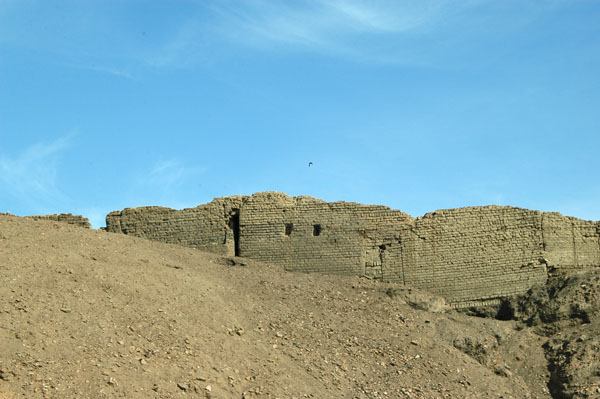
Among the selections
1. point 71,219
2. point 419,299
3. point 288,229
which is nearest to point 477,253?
point 419,299

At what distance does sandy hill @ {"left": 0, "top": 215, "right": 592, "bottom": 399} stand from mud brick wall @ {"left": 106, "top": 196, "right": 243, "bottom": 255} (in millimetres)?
607

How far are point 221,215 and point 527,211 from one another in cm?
691

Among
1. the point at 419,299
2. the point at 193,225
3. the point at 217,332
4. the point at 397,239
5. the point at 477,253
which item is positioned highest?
the point at 193,225

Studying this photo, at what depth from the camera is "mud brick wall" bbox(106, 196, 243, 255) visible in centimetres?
2292

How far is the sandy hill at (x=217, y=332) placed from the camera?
16.0 meters

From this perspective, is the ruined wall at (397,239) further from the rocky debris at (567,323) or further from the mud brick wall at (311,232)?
the rocky debris at (567,323)

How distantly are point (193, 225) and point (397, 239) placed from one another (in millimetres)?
4692

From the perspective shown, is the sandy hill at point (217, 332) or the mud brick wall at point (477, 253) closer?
the sandy hill at point (217, 332)

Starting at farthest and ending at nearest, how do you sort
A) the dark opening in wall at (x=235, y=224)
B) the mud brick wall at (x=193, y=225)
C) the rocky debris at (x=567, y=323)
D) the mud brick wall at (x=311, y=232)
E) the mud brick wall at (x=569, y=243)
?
the dark opening in wall at (x=235, y=224), the mud brick wall at (x=193, y=225), the mud brick wall at (x=311, y=232), the mud brick wall at (x=569, y=243), the rocky debris at (x=567, y=323)

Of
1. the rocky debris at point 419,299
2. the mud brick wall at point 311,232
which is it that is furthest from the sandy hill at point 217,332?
the mud brick wall at point 311,232

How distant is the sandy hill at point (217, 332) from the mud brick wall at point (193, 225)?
0.61m

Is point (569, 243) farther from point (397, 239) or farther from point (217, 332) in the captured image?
point (217, 332)

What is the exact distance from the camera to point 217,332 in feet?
60.3

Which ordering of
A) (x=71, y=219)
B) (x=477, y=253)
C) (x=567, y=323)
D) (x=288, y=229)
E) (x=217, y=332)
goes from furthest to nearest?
(x=71, y=219) < (x=288, y=229) < (x=477, y=253) < (x=567, y=323) < (x=217, y=332)
